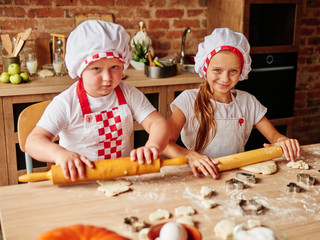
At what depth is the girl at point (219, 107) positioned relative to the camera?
162 centimetres

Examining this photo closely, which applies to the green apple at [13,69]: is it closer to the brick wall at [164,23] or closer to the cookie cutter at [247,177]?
the brick wall at [164,23]

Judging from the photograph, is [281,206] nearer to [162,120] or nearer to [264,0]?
[162,120]

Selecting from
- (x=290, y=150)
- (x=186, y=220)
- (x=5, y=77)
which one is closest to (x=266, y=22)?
(x=290, y=150)

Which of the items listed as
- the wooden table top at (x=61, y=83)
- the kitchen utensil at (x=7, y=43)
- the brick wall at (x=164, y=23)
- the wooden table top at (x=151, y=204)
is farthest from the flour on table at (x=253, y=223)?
the brick wall at (x=164, y=23)

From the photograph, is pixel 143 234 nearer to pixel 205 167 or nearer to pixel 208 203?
pixel 208 203

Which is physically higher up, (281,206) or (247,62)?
(247,62)

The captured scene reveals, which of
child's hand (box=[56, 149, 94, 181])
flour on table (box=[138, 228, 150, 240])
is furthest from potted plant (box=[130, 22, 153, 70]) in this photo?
flour on table (box=[138, 228, 150, 240])

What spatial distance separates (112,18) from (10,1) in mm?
758

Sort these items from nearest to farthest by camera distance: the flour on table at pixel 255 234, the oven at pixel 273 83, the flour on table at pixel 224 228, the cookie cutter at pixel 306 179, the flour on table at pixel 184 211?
1. the flour on table at pixel 255 234
2. the flour on table at pixel 224 228
3. the flour on table at pixel 184 211
4. the cookie cutter at pixel 306 179
5. the oven at pixel 273 83

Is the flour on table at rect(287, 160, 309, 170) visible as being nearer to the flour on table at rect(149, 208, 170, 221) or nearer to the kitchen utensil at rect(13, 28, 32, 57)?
the flour on table at rect(149, 208, 170, 221)

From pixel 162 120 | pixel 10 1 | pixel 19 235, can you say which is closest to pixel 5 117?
pixel 10 1

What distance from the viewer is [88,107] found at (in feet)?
4.83

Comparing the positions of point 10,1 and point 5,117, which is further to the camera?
point 10,1

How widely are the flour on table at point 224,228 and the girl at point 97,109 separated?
336 mm
